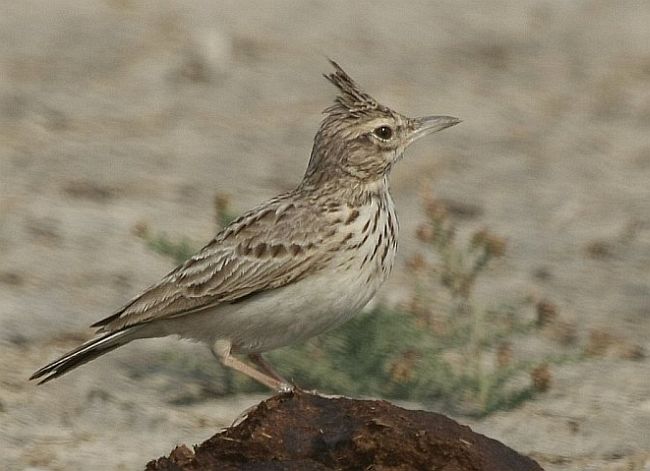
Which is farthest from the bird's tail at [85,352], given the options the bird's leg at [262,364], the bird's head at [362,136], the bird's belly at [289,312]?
the bird's head at [362,136]

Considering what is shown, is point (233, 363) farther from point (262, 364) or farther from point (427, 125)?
point (427, 125)

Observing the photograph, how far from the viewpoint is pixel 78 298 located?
347 inches

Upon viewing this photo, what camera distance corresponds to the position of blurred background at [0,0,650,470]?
7.43 metres

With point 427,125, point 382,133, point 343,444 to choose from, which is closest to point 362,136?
point 382,133

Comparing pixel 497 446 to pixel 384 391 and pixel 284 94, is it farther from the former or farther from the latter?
pixel 284 94

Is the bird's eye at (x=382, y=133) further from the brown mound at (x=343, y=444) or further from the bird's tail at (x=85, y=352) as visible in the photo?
the brown mound at (x=343, y=444)

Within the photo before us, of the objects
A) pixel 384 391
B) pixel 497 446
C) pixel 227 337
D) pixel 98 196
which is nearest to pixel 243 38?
pixel 98 196

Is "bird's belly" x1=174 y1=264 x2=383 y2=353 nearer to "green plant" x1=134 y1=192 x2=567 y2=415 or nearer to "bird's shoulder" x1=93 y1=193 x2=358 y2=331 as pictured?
"bird's shoulder" x1=93 y1=193 x2=358 y2=331

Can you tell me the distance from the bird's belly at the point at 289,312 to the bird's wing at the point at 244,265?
5 cm

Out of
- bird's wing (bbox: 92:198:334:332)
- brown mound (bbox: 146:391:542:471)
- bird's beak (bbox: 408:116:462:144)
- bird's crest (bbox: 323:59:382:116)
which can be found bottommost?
brown mound (bbox: 146:391:542:471)

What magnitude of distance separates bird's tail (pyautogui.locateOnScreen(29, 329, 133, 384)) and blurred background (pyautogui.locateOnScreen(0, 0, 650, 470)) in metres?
0.52

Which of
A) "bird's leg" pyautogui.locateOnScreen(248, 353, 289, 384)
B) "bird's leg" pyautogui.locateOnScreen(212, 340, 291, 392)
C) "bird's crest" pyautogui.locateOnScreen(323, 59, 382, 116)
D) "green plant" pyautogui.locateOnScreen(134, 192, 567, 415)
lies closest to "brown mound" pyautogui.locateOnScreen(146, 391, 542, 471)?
"bird's leg" pyautogui.locateOnScreen(212, 340, 291, 392)

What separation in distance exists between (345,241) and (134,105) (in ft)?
18.7

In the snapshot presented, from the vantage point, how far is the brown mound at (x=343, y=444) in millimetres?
4719
